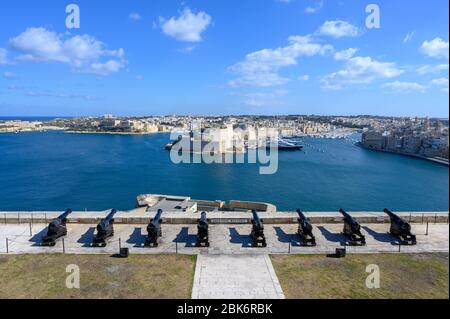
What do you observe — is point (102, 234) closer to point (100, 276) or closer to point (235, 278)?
point (100, 276)

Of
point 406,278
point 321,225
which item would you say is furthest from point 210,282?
point 321,225

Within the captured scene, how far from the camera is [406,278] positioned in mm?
7621

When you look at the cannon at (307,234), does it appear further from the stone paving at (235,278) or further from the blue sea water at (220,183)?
the blue sea water at (220,183)

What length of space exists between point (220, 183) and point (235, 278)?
3288 centimetres

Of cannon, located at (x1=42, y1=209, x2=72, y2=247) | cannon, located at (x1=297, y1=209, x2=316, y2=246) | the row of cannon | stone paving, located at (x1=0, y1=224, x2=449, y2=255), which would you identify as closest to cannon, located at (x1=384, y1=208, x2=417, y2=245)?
the row of cannon

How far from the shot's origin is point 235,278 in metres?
7.54

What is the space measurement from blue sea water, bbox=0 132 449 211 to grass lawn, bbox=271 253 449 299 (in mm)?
20395

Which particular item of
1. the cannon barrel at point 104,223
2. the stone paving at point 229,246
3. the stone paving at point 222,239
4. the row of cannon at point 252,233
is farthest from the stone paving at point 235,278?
the cannon barrel at point 104,223

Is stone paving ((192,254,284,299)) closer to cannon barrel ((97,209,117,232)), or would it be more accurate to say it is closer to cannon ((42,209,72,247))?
cannon barrel ((97,209,117,232))

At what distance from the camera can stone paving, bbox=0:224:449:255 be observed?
905 cm

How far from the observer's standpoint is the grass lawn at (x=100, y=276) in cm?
695

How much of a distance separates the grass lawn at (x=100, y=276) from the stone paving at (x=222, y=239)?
18.4 inches

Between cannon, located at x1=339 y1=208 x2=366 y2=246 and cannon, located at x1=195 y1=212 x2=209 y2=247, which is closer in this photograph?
cannon, located at x1=195 y1=212 x2=209 y2=247

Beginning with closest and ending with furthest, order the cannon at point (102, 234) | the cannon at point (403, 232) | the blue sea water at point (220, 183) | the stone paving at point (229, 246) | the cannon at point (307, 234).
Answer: the stone paving at point (229, 246), the cannon at point (102, 234), the cannon at point (307, 234), the cannon at point (403, 232), the blue sea water at point (220, 183)
